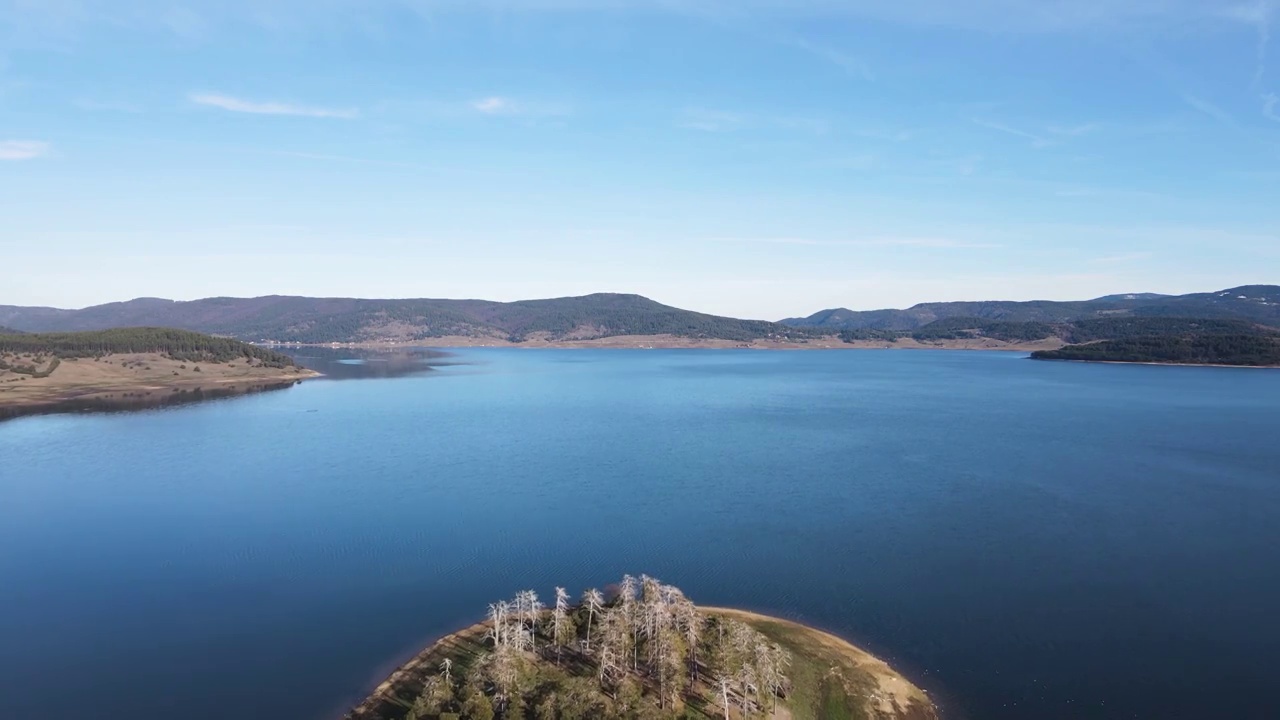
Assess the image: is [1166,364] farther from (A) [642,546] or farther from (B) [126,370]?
(B) [126,370]

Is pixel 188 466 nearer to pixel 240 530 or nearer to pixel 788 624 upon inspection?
pixel 240 530

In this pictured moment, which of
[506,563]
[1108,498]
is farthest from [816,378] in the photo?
[506,563]

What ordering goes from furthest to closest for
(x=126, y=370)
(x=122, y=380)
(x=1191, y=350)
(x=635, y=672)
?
(x=1191, y=350), (x=126, y=370), (x=122, y=380), (x=635, y=672)

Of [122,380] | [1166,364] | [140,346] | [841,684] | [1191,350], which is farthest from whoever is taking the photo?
[1191,350]

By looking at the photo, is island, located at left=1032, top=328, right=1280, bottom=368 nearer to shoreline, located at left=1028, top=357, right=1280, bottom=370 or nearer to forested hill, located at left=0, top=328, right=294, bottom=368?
shoreline, located at left=1028, top=357, right=1280, bottom=370

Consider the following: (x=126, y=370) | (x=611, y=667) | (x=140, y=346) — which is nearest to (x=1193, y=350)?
(x=611, y=667)

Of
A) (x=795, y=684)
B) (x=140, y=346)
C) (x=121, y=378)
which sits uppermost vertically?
(x=140, y=346)

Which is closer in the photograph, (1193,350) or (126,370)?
(126,370)
